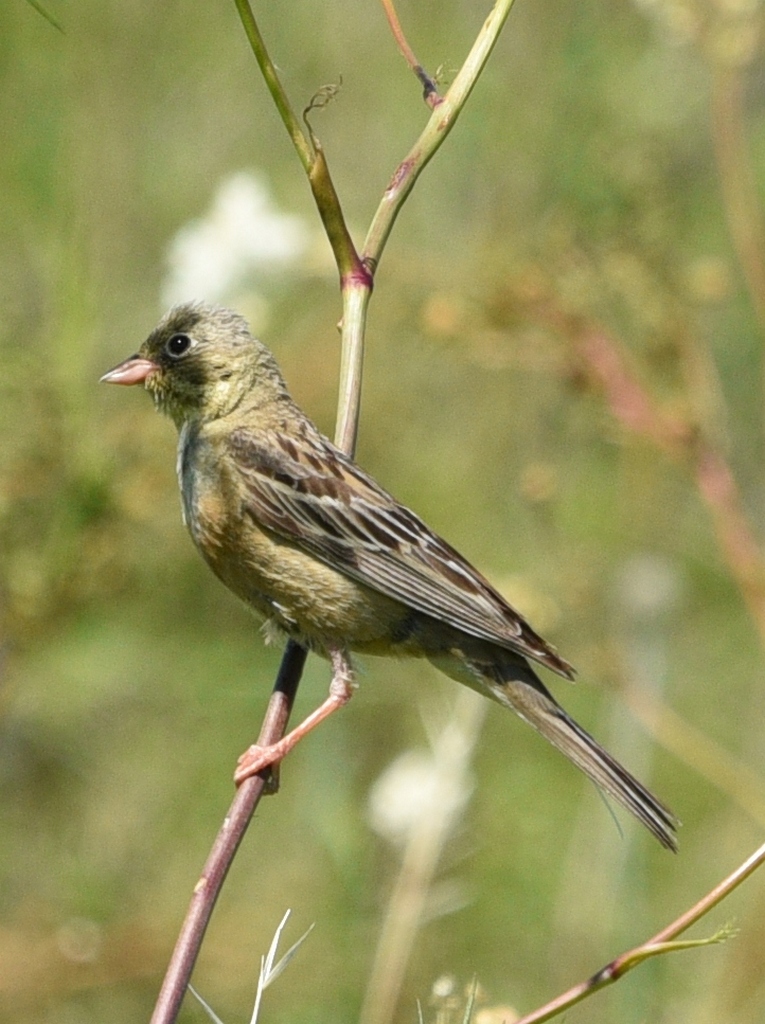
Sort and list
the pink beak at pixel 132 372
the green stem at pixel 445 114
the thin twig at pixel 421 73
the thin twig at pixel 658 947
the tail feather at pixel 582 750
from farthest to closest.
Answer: the pink beak at pixel 132 372 < the tail feather at pixel 582 750 < the thin twig at pixel 421 73 < the green stem at pixel 445 114 < the thin twig at pixel 658 947

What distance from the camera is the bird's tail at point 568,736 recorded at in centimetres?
325

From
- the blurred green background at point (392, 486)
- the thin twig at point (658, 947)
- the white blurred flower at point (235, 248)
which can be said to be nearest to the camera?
the thin twig at point (658, 947)

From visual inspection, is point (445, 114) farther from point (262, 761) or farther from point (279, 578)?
point (279, 578)

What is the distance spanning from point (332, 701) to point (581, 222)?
1569 millimetres

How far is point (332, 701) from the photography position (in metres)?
3.55

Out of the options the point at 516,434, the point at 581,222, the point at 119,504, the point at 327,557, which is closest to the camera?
the point at 327,557

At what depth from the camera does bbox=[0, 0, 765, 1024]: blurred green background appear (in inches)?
166

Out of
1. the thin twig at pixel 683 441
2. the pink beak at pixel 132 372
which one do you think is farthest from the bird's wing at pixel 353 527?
the thin twig at pixel 683 441

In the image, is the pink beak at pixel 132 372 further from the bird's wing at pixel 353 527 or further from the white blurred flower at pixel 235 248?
the white blurred flower at pixel 235 248

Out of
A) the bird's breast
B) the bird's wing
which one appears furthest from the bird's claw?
the bird's wing

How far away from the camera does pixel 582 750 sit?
3436 millimetres

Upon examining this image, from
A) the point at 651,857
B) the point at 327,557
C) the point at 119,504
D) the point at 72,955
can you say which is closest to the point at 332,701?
the point at 327,557

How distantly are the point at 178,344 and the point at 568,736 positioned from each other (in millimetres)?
1211

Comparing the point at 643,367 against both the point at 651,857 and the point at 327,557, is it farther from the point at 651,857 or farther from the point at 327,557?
the point at 651,857
